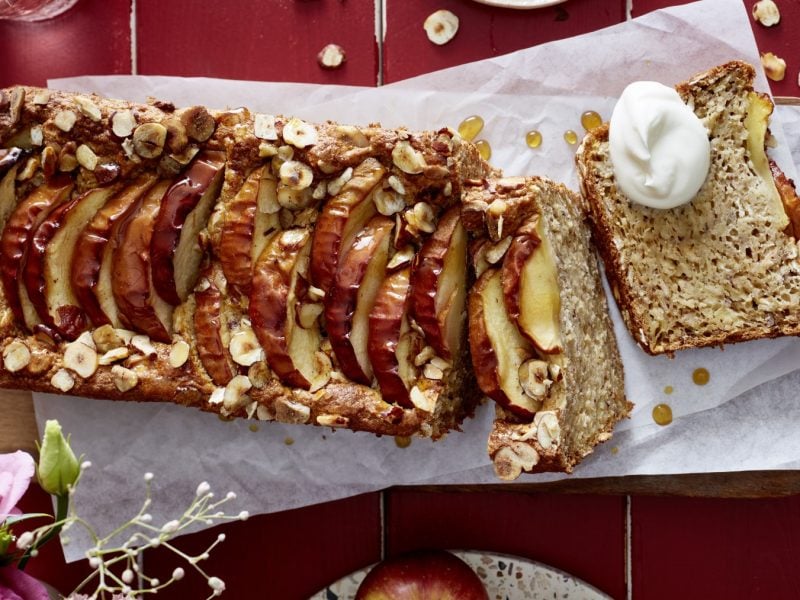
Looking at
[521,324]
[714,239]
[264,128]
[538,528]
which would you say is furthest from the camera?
[538,528]

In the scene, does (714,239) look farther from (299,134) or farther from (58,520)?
(58,520)

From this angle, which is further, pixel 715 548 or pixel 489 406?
pixel 715 548

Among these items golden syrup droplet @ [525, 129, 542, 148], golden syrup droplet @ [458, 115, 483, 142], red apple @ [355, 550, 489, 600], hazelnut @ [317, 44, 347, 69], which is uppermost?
hazelnut @ [317, 44, 347, 69]

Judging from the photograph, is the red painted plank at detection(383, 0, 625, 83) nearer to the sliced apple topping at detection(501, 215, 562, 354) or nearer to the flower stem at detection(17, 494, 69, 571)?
the sliced apple topping at detection(501, 215, 562, 354)

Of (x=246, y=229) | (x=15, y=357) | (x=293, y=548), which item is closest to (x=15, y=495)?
(x=15, y=357)

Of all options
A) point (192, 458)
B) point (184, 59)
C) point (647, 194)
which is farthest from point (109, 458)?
point (647, 194)

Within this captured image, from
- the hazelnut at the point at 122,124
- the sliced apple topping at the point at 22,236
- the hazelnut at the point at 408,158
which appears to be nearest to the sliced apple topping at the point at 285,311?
the hazelnut at the point at 408,158

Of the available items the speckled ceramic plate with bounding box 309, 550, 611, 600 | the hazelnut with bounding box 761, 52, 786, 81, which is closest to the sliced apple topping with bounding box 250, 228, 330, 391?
the speckled ceramic plate with bounding box 309, 550, 611, 600
